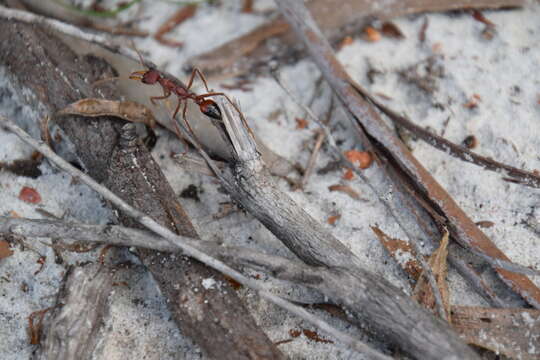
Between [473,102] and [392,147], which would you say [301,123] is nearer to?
[392,147]

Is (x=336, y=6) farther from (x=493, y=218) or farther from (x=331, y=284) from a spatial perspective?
(x=331, y=284)

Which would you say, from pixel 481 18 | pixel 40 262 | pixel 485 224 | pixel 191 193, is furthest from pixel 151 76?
pixel 481 18

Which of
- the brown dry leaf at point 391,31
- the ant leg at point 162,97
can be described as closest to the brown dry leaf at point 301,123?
the ant leg at point 162,97

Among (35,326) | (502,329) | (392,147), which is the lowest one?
(35,326)

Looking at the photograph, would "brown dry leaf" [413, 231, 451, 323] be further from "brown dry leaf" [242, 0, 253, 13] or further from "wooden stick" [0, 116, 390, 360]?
"brown dry leaf" [242, 0, 253, 13]

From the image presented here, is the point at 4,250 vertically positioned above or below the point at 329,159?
below

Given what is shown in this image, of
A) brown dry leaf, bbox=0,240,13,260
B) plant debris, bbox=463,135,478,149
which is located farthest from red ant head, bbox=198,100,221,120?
plant debris, bbox=463,135,478,149

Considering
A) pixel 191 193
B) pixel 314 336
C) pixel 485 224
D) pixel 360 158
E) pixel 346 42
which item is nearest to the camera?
pixel 314 336

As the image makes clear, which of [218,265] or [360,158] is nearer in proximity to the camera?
[218,265]
